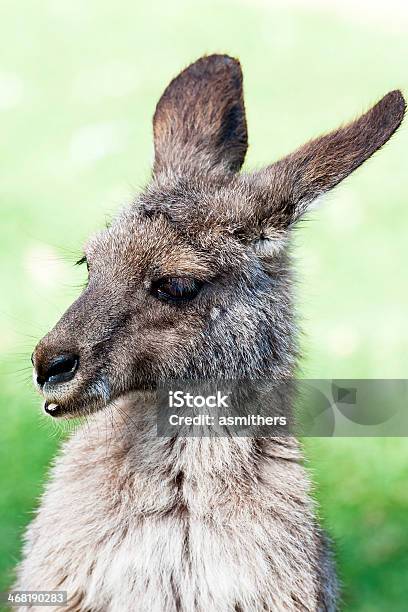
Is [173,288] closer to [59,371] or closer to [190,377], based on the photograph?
[190,377]

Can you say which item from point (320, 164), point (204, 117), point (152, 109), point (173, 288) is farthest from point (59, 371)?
point (152, 109)

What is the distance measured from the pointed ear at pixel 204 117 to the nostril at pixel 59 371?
1.18 m

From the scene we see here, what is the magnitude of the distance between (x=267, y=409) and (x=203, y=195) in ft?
2.61

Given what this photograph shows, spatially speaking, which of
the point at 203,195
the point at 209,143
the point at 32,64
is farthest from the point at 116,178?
the point at 203,195

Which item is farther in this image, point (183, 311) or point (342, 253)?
point (342, 253)

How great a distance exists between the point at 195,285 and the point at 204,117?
1021 mm

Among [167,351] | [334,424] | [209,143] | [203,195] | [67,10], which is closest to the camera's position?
[167,351]

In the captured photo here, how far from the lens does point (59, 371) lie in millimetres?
3295

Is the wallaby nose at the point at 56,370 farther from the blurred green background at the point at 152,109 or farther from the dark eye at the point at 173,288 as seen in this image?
the blurred green background at the point at 152,109

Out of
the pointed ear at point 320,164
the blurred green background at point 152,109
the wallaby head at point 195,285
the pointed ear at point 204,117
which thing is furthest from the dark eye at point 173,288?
the blurred green background at point 152,109

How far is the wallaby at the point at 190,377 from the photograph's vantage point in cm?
347

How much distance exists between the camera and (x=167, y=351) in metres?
3.48

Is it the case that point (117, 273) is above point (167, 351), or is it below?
above

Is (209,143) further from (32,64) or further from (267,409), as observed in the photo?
(32,64)
